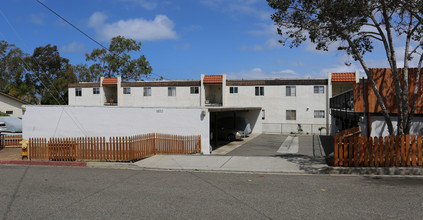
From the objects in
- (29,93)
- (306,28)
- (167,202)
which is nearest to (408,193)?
(167,202)

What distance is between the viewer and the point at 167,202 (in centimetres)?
700

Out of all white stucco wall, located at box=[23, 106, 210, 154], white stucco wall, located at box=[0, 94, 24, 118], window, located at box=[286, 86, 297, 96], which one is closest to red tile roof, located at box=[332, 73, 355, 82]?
window, located at box=[286, 86, 297, 96]

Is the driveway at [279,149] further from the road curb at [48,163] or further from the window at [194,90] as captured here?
the window at [194,90]

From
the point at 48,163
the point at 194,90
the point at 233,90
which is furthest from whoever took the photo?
the point at 194,90

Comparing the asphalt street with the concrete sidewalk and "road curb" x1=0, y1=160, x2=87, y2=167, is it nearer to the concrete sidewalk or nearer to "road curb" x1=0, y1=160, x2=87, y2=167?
the concrete sidewalk

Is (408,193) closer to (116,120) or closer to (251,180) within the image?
(251,180)

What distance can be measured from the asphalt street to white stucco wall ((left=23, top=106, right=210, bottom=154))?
7814mm

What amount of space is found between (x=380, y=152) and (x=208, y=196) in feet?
20.7

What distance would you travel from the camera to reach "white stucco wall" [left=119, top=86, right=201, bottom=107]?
41.2m

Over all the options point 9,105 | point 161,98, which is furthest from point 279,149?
point 9,105

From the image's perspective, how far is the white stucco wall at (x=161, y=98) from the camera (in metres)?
41.2

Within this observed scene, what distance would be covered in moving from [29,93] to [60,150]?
53622 mm

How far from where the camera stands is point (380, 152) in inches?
422

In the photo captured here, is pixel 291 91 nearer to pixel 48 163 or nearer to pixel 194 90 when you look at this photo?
pixel 194 90
